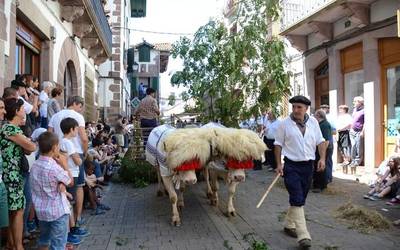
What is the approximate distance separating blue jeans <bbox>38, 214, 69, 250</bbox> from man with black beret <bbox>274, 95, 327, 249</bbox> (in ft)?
9.16

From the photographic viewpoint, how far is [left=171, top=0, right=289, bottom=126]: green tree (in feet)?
33.9

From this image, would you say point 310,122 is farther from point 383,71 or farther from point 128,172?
point 383,71

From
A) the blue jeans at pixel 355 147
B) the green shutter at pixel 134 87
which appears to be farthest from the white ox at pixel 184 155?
the green shutter at pixel 134 87

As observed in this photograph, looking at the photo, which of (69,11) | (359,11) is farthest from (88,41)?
(359,11)

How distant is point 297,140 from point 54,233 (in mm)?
3145

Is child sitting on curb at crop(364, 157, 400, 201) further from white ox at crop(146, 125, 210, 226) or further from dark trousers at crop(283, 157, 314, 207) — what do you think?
white ox at crop(146, 125, 210, 226)

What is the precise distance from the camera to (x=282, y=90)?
409 inches

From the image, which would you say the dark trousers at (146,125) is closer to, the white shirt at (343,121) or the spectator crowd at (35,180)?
the white shirt at (343,121)

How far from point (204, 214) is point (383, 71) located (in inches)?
289

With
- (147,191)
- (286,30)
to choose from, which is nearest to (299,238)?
(147,191)

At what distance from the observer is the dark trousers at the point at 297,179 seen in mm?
6004

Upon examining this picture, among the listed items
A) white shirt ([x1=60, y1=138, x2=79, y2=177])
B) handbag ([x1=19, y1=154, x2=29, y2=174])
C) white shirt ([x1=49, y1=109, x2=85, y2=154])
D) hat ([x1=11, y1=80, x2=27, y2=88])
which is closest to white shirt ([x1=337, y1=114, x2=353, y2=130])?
white shirt ([x1=49, y1=109, x2=85, y2=154])

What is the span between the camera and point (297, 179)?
6074 mm

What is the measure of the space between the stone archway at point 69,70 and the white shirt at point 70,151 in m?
5.84
